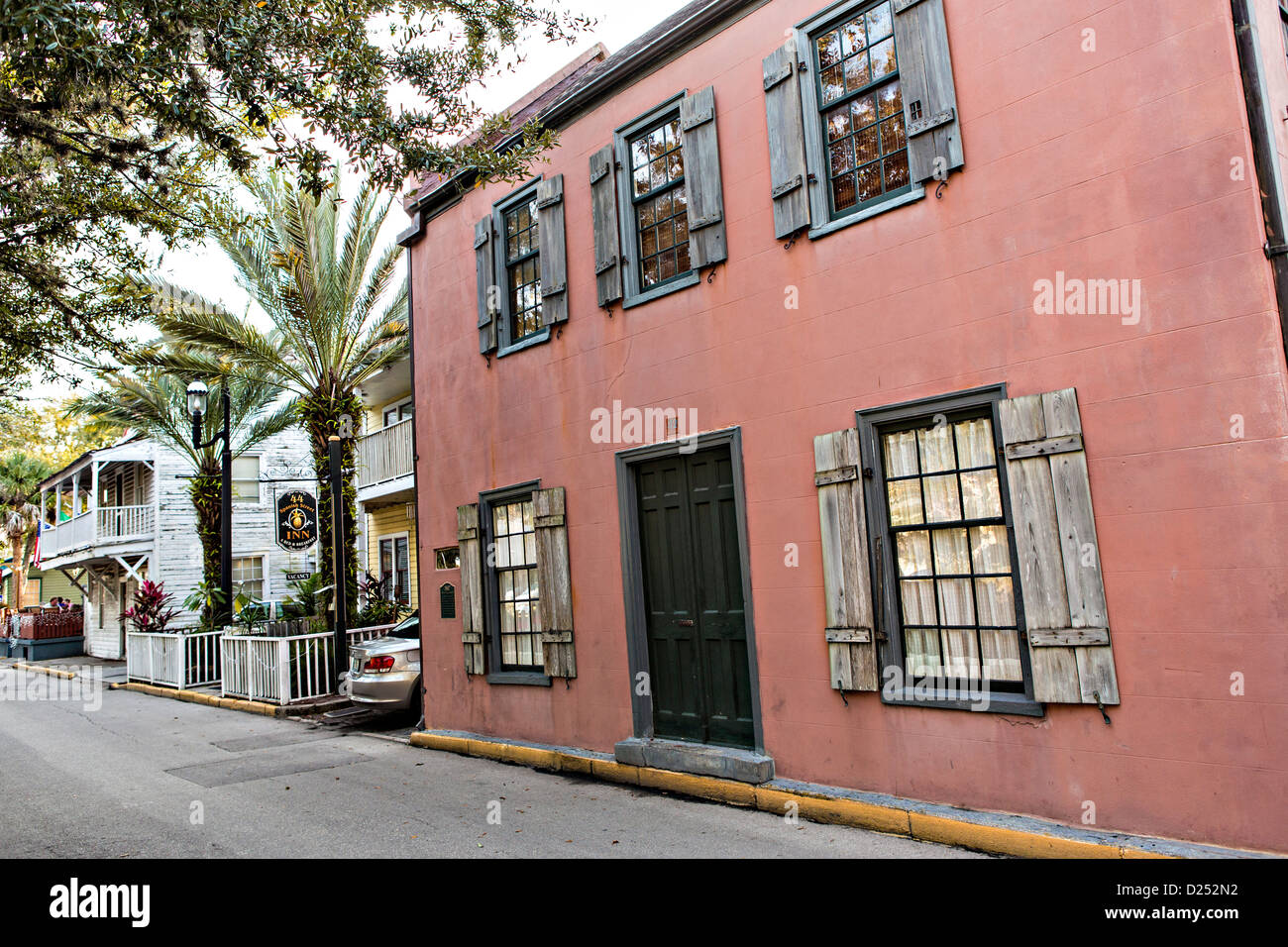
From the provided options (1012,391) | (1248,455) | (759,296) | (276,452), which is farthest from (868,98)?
(276,452)

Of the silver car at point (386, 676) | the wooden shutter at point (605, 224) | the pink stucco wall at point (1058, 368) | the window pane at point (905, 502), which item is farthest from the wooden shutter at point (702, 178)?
the silver car at point (386, 676)

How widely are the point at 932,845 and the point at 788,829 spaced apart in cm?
101

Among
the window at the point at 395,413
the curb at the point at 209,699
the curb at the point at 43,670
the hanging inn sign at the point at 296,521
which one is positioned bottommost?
the curb at the point at 209,699

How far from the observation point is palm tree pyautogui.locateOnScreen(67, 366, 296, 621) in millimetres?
19781

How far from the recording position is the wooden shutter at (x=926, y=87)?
6.01 meters

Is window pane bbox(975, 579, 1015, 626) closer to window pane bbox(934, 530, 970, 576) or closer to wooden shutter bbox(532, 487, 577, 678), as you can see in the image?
window pane bbox(934, 530, 970, 576)

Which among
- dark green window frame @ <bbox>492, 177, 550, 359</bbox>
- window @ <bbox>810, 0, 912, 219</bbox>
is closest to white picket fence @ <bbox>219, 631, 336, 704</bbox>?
dark green window frame @ <bbox>492, 177, 550, 359</bbox>

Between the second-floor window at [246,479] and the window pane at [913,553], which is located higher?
the second-floor window at [246,479]

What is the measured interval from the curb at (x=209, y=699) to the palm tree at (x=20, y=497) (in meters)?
21.1

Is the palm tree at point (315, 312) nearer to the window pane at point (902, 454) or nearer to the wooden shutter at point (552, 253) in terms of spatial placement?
the wooden shutter at point (552, 253)

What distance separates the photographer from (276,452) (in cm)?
2598

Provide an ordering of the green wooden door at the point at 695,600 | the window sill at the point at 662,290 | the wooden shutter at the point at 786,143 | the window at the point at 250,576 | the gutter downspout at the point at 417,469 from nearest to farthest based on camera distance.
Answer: the wooden shutter at the point at 786,143 < the green wooden door at the point at 695,600 < the window sill at the point at 662,290 < the gutter downspout at the point at 417,469 < the window at the point at 250,576

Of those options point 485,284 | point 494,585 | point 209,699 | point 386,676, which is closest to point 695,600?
point 494,585
